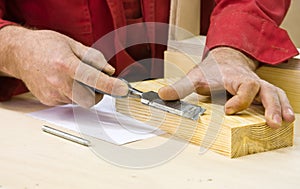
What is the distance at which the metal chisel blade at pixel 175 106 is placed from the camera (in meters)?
0.77

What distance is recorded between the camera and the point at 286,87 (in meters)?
0.95

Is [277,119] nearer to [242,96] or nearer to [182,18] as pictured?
[242,96]

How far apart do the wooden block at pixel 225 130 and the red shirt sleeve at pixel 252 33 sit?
0.58 ft

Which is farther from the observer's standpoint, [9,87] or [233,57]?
[9,87]

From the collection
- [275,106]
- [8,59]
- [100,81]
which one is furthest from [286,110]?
[8,59]

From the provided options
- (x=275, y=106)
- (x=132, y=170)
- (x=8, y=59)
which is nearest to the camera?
(x=132, y=170)

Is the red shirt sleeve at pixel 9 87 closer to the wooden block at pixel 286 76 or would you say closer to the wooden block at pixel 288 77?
the wooden block at pixel 286 76

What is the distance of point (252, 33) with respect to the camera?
0.97 meters

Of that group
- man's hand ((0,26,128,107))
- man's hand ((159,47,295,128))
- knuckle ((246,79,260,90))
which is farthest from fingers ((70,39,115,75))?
knuckle ((246,79,260,90))

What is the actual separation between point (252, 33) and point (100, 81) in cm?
32

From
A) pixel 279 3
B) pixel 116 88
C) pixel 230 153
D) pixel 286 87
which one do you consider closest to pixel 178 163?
pixel 230 153

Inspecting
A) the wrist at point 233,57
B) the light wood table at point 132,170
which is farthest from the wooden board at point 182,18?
the light wood table at point 132,170

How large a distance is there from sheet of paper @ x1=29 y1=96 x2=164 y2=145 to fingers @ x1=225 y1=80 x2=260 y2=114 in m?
0.11

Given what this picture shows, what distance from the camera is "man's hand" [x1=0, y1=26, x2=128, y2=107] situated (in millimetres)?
834
